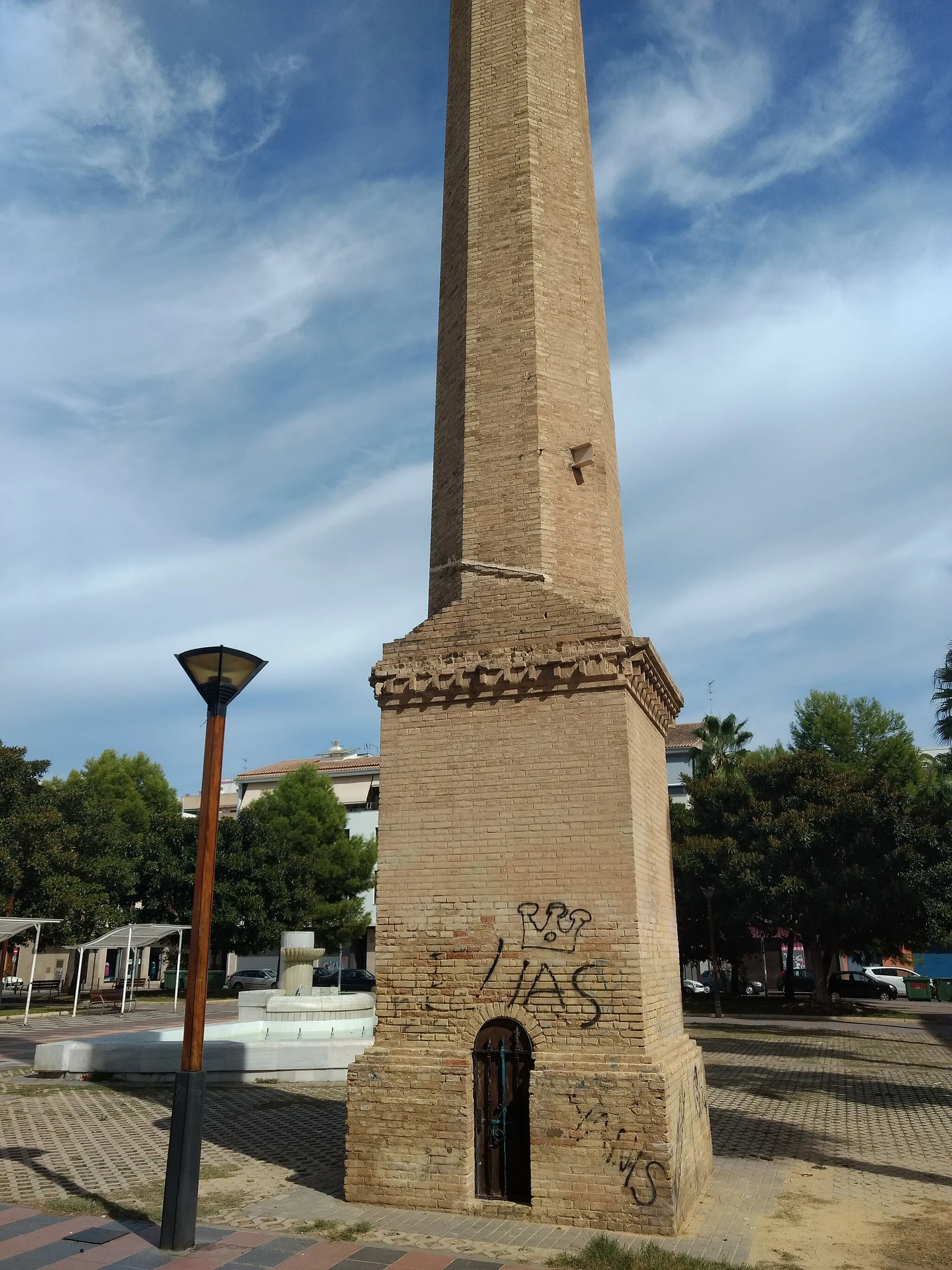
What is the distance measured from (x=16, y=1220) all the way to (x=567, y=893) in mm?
5083

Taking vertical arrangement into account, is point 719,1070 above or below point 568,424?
below

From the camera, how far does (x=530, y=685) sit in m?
8.56

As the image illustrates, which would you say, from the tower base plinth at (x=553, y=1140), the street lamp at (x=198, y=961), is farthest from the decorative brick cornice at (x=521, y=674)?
the tower base plinth at (x=553, y=1140)

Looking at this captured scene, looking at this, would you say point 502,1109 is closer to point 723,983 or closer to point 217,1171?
point 217,1171

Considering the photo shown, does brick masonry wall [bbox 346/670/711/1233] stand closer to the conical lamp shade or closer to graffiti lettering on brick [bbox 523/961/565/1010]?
graffiti lettering on brick [bbox 523/961/565/1010]

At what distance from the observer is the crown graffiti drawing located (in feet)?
25.7

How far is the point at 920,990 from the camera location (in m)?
37.5

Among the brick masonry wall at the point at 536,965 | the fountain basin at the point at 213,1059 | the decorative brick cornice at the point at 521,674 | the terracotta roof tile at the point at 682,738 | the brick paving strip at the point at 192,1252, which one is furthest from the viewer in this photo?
the terracotta roof tile at the point at 682,738

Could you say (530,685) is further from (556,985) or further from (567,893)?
(556,985)

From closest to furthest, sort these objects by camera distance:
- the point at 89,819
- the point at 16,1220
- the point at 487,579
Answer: the point at 16,1220 → the point at 487,579 → the point at 89,819

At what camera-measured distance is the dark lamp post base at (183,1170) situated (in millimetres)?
6715

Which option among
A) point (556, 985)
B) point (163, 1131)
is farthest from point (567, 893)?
point (163, 1131)

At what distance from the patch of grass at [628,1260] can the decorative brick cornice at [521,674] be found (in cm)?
423

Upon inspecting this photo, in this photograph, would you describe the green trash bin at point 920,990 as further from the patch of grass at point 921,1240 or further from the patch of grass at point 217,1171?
the patch of grass at point 217,1171
